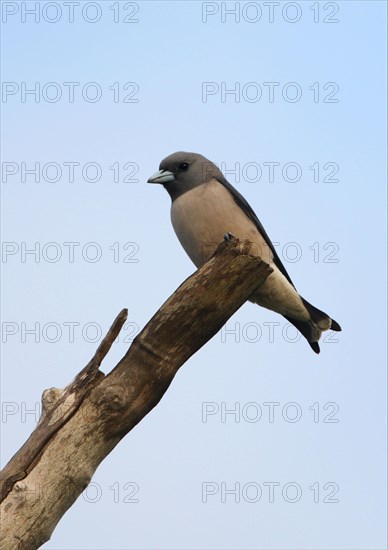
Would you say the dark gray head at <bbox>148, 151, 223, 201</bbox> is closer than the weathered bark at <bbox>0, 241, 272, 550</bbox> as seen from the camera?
No

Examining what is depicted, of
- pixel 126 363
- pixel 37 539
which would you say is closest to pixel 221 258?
pixel 126 363

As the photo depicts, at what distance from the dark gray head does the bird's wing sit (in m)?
0.15

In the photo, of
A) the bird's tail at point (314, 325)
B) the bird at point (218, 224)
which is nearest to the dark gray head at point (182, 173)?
the bird at point (218, 224)

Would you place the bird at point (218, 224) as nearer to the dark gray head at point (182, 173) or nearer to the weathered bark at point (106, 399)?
the dark gray head at point (182, 173)

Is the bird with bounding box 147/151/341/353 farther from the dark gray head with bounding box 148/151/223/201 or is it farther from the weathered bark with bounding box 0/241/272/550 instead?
the weathered bark with bounding box 0/241/272/550

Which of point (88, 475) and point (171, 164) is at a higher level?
point (171, 164)

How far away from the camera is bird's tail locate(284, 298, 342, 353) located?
795 cm

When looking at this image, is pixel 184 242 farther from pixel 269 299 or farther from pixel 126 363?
pixel 126 363

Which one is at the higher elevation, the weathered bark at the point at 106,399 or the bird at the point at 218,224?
the bird at the point at 218,224

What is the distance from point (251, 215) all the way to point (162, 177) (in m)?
0.90

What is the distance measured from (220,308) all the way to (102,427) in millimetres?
1097

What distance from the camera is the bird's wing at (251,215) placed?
305 inches

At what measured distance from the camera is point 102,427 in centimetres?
538

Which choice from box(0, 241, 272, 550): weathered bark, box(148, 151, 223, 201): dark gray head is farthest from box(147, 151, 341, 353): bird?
box(0, 241, 272, 550): weathered bark
